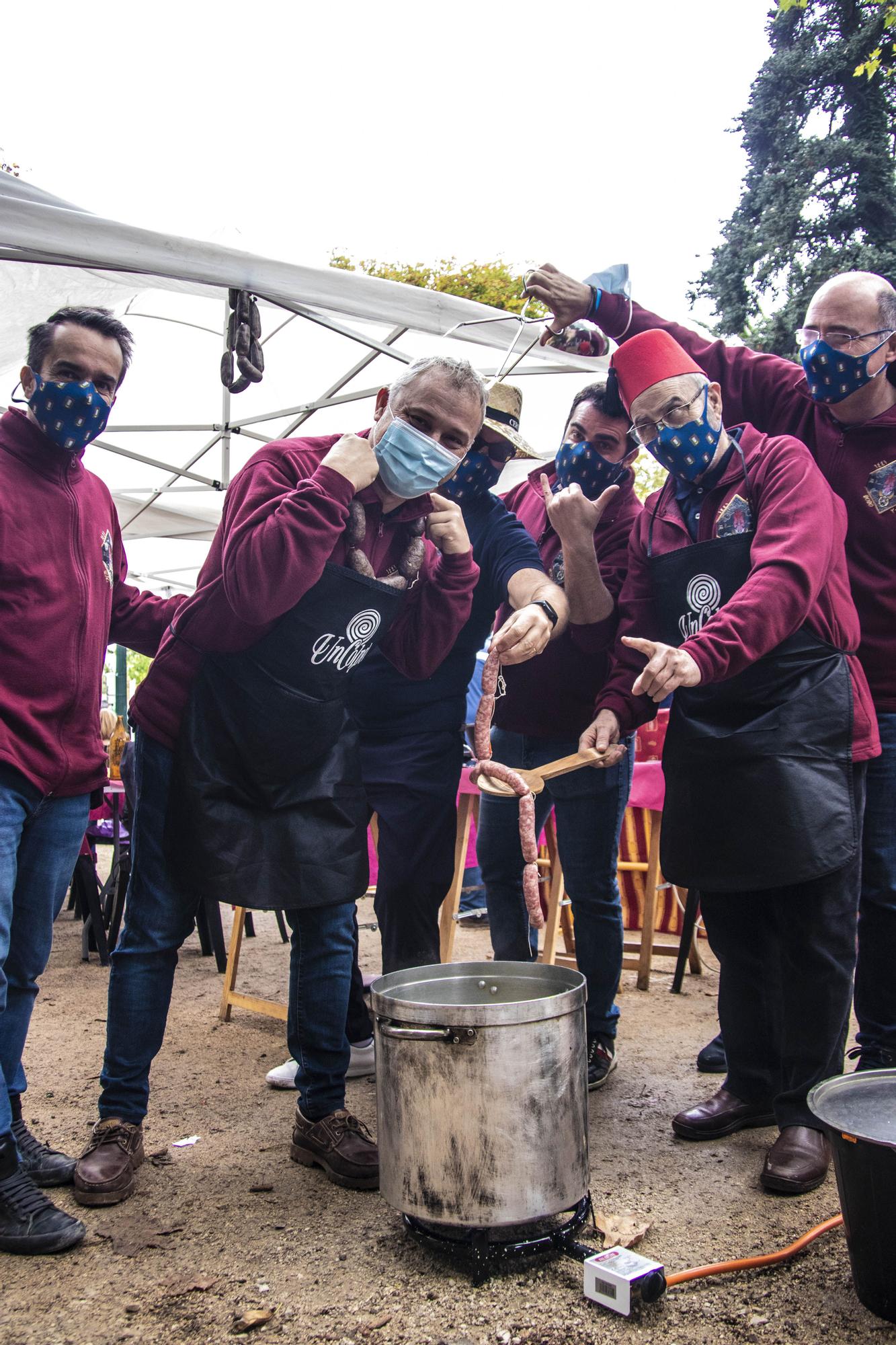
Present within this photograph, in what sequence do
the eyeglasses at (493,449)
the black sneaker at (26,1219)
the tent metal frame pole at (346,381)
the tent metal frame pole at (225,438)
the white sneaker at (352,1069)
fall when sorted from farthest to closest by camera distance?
the tent metal frame pole at (225,438) → the tent metal frame pole at (346,381) → the white sneaker at (352,1069) → the eyeglasses at (493,449) → the black sneaker at (26,1219)

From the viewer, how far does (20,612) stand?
2.25 m

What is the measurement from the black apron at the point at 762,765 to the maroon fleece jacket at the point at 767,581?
0.19ft

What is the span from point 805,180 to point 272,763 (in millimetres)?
19123

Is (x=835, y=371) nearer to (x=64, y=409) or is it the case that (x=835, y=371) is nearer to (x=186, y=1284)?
(x=64, y=409)

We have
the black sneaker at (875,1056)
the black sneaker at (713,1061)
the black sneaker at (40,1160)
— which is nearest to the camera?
the black sneaker at (40,1160)

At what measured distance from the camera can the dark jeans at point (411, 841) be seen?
9.32 ft

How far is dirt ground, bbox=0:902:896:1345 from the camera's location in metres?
1.76

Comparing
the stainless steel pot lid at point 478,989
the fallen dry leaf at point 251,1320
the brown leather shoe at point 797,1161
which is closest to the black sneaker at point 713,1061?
the brown leather shoe at point 797,1161

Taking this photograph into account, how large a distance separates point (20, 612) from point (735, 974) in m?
2.09

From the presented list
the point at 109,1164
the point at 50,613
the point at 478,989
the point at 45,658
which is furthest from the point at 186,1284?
the point at 50,613

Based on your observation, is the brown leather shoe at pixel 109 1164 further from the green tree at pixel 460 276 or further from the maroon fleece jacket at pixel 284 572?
the green tree at pixel 460 276

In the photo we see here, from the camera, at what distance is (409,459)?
236 centimetres

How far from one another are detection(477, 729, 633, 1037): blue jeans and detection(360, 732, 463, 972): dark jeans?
354mm

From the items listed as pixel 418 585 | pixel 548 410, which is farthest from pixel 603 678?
pixel 548 410
